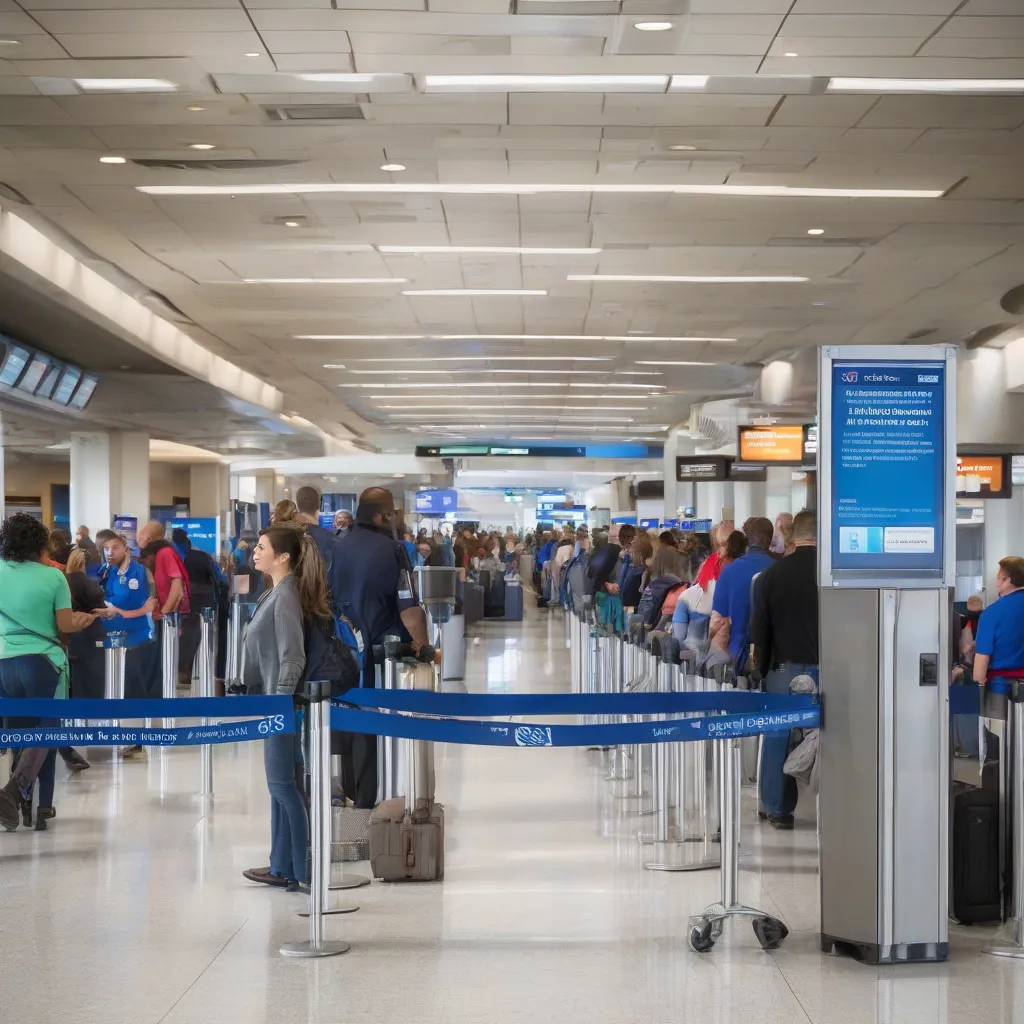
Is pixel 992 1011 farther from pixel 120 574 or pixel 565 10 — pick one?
pixel 120 574

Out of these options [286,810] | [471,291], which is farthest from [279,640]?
[471,291]

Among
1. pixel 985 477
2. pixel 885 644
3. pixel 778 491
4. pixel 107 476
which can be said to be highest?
pixel 107 476

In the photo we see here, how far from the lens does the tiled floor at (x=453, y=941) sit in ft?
14.5

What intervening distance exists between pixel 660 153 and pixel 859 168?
147 cm

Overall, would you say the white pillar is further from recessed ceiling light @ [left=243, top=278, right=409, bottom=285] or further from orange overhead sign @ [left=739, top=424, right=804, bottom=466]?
recessed ceiling light @ [left=243, top=278, right=409, bottom=285]

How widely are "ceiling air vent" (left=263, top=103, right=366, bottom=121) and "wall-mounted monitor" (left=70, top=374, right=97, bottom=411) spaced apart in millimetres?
10418

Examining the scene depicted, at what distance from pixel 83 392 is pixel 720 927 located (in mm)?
14890

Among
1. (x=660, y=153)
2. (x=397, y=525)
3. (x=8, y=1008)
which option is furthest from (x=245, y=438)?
(x=8, y=1008)

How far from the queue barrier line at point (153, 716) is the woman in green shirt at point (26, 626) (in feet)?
5.57

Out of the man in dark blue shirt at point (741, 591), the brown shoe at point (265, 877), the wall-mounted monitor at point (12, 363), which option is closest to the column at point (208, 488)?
the wall-mounted monitor at point (12, 363)

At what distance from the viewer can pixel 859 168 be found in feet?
31.3

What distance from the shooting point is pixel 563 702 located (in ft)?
19.2

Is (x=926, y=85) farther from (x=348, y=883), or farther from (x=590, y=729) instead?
(x=348, y=883)

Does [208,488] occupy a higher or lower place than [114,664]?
higher
